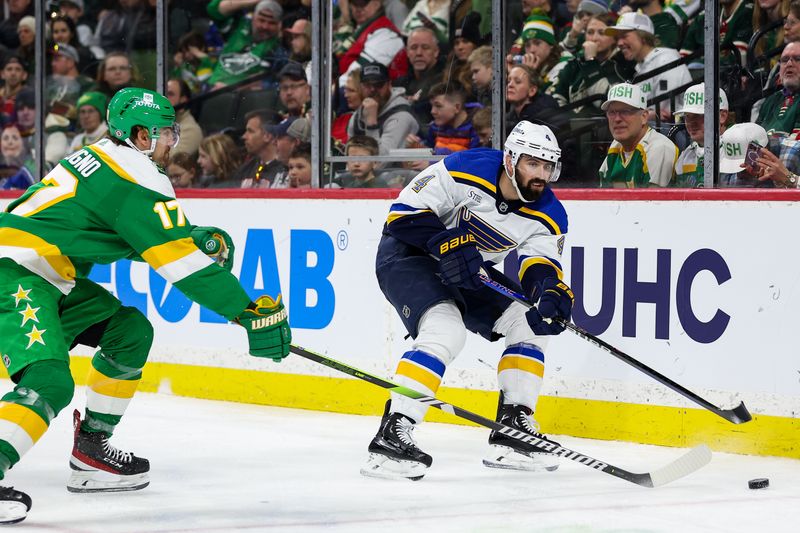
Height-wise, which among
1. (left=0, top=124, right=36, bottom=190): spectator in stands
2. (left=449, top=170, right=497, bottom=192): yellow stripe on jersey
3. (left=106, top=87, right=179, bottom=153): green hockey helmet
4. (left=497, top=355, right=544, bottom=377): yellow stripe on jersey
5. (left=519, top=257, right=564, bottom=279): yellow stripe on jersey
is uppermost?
(left=106, top=87, right=179, bottom=153): green hockey helmet

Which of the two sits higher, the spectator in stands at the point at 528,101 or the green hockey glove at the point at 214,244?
the spectator in stands at the point at 528,101

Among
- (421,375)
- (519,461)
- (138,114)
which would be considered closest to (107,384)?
(138,114)

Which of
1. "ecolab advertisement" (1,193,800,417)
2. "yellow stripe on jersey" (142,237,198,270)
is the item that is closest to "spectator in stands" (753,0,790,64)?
"ecolab advertisement" (1,193,800,417)

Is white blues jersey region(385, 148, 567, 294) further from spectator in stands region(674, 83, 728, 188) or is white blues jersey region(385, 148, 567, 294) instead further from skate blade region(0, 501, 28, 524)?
skate blade region(0, 501, 28, 524)

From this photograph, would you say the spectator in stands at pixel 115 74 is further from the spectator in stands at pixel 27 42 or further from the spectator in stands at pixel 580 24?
the spectator in stands at pixel 580 24

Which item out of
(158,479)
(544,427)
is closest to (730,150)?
(544,427)

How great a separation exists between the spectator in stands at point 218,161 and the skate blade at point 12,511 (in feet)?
9.50

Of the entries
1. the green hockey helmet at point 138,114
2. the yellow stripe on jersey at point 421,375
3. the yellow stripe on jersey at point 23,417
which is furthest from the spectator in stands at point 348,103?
the yellow stripe on jersey at point 23,417

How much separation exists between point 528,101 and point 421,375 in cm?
168

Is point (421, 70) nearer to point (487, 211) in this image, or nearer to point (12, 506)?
point (487, 211)

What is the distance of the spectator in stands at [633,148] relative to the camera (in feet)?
15.5

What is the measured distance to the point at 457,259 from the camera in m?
3.86

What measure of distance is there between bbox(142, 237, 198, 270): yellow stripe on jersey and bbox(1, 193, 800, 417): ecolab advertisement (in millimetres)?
1825

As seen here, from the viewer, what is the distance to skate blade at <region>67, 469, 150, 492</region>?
369 centimetres
